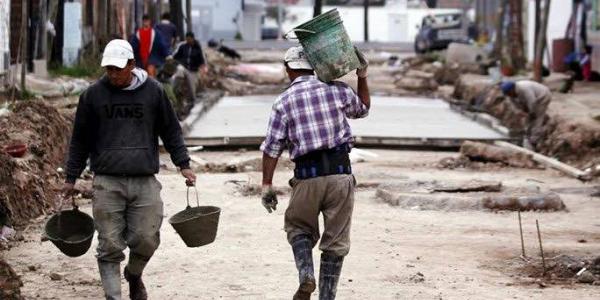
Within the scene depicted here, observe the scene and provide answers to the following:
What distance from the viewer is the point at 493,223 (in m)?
13.6

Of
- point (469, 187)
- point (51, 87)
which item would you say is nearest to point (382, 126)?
point (51, 87)

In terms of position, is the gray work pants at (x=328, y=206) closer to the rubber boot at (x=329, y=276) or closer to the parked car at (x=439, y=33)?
the rubber boot at (x=329, y=276)

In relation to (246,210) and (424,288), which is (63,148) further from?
(424,288)

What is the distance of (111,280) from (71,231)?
701mm

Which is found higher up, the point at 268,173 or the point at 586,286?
the point at 268,173

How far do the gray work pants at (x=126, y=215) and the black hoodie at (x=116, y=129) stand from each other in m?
0.08

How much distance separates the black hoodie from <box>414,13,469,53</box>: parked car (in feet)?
169

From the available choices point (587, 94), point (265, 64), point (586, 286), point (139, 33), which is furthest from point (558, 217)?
point (265, 64)

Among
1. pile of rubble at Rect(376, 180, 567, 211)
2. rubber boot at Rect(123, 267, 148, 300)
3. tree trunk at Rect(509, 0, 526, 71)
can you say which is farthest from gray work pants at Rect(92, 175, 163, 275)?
tree trunk at Rect(509, 0, 526, 71)

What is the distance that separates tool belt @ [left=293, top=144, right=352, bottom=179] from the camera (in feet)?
27.5

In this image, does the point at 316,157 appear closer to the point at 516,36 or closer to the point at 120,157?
the point at 120,157

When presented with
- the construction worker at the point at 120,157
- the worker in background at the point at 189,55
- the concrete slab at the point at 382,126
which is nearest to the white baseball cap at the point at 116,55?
the construction worker at the point at 120,157

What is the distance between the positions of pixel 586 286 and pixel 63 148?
26.5ft

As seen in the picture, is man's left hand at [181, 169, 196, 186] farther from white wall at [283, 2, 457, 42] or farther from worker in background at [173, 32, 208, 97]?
white wall at [283, 2, 457, 42]
